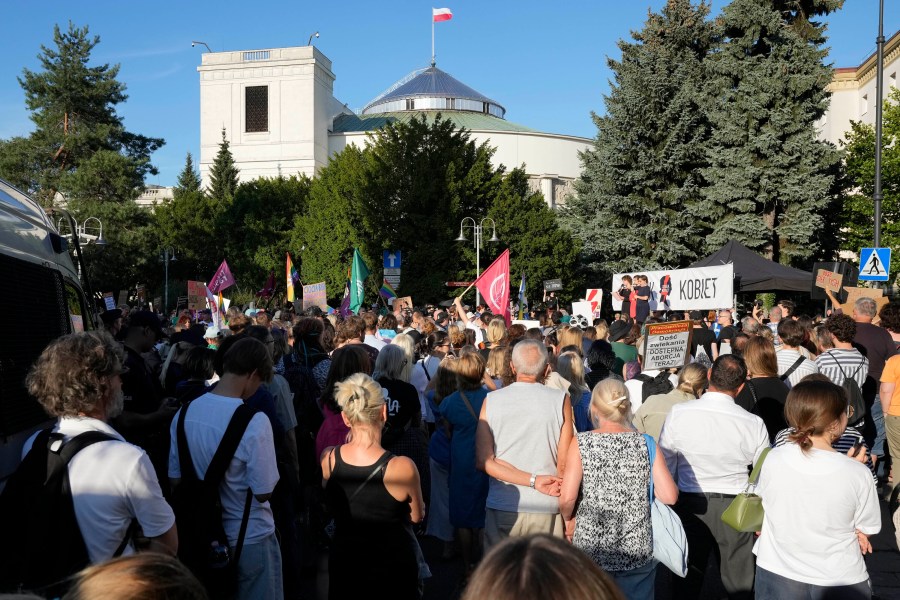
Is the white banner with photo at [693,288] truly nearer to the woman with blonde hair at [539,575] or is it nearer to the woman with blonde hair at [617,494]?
the woman with blonde hair at [617,494]

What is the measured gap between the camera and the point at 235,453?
13.5ft

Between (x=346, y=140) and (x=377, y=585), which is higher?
(x=346, y=140)

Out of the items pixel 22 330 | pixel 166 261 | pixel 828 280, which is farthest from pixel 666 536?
pixel 166 261

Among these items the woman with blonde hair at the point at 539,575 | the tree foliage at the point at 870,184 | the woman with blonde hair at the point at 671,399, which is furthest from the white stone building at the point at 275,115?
the woman with blonde hair at the point at 539,575

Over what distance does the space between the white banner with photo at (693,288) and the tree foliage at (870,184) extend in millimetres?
19199

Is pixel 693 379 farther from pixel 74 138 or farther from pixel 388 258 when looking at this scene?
pixel 74 138

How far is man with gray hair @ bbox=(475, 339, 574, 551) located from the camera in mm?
5094

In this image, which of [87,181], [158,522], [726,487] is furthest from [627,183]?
[158,522]

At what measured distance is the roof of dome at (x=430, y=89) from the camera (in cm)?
9519

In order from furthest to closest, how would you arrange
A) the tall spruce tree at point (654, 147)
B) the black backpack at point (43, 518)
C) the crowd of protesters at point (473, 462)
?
1. the tall spruce tree at point (654, 147)
2. the crowd of protesters at point (473, 462)
3. the black backpack at point (43, 518)

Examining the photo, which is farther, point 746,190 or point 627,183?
point 627,183

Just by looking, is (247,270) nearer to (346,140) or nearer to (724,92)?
(346,140)

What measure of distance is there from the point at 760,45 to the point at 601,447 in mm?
32618

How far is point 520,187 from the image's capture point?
160 feet
